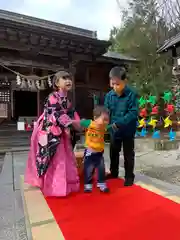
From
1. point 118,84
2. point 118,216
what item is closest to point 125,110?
point 118,84

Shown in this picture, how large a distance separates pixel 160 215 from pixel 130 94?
158 centimetres

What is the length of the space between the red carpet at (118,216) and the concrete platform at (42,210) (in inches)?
2.8

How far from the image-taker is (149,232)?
1.84 meters

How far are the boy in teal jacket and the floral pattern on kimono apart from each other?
653 mm

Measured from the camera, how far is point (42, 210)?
91.0 inches

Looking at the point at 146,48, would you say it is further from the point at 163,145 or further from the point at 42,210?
the point at 42,210

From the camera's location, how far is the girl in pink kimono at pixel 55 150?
2848 mm

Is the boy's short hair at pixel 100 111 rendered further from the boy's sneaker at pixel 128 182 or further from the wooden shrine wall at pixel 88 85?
the wooden shrine wall at pixel 88 85

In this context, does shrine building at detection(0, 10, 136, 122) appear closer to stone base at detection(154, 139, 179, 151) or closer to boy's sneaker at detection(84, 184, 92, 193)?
stone base at detection(154, 139, 179, 151)

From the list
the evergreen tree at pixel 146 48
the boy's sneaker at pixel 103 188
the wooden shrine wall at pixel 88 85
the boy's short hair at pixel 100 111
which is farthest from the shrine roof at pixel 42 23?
the boy's sneaker at pixel 103 188

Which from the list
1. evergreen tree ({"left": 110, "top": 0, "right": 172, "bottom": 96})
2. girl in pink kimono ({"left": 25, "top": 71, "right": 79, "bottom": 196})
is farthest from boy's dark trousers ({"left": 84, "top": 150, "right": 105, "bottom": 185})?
evergreen tree ({"left": 110, "top": 0, "right": 172, "bottom": 96})

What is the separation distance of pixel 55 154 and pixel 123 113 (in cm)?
105

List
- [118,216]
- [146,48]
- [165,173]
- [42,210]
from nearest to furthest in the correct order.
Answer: [118,216]
[42,210]
[165,173]
[146,48]

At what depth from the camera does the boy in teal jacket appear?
305 centimetres
